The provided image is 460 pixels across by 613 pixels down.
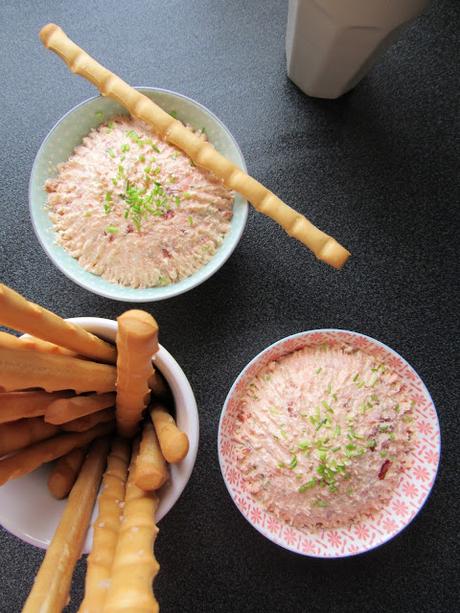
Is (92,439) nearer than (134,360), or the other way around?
(134,360)

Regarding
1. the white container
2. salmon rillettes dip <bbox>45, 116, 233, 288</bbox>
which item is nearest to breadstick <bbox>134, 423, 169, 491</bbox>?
salmon rillettes dip <bbox>45, 116, 233, 288</bbox>

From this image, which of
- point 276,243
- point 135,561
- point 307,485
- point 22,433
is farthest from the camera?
point 276,243

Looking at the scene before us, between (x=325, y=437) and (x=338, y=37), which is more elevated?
(x=338, y=37)

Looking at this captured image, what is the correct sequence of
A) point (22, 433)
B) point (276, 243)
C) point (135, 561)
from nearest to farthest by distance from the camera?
point (135, 561) < point (22, 433) < point (276, 243)

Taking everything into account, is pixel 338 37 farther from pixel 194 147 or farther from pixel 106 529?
pixel 106 529

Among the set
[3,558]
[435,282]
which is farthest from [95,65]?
[3,558]

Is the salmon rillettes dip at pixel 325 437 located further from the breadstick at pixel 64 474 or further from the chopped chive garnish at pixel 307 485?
the breadstick at pixel 64 474

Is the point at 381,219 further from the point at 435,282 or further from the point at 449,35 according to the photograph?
the point at 449,35

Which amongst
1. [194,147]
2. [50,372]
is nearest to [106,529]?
[50,372]
